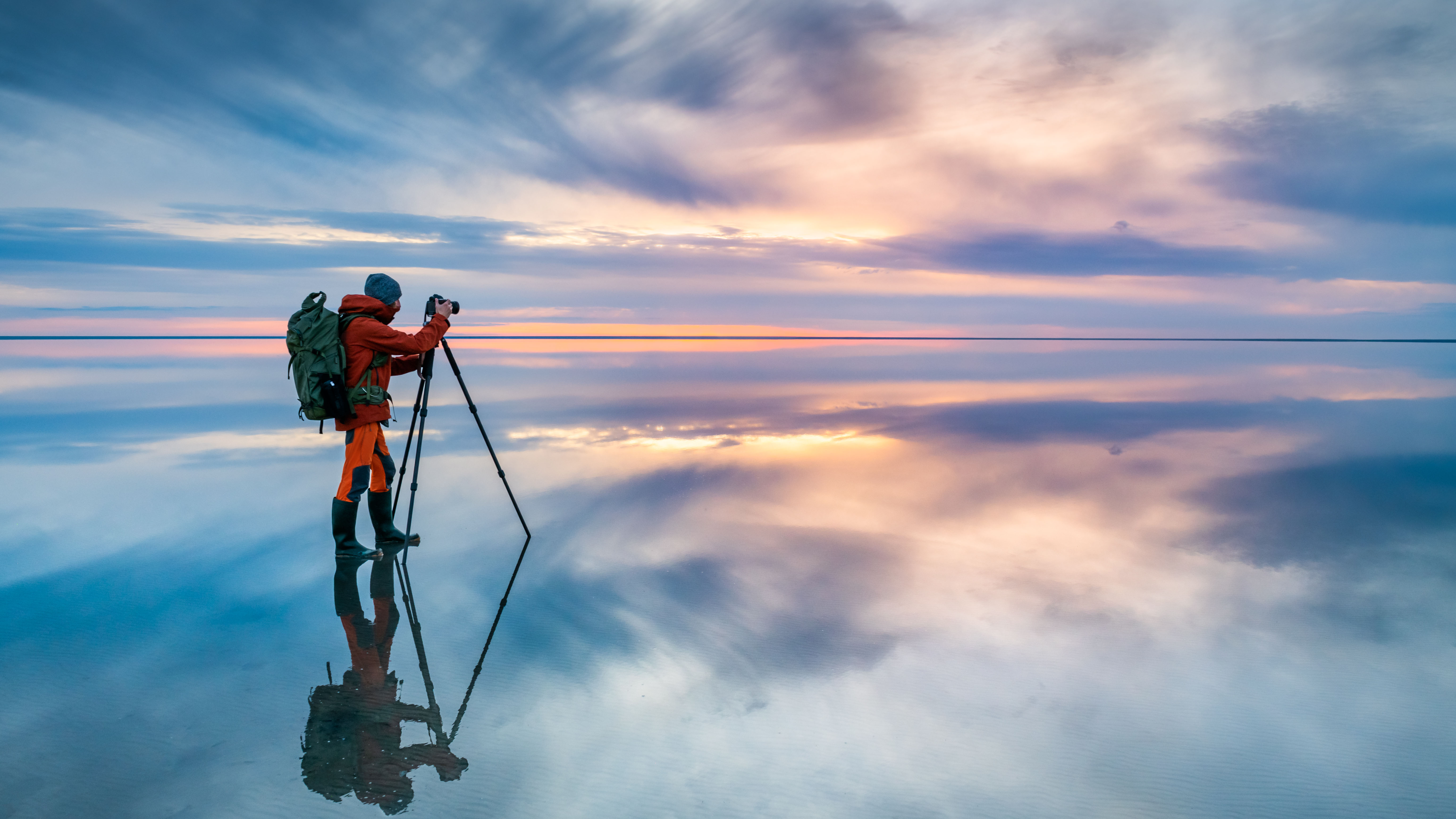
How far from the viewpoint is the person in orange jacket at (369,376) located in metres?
6.39

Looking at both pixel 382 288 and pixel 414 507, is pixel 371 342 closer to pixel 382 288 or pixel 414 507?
pixel 382 288

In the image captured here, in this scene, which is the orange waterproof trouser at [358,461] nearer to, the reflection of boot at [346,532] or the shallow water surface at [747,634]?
the reflection of boot at [346,532]

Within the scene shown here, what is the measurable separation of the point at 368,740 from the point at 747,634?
2.26 meters

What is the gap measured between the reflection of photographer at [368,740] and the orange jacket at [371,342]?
2138 millimetres

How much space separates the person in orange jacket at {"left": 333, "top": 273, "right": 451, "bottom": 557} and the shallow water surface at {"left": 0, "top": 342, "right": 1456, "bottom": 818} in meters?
0.44

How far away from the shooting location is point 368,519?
8.43 m

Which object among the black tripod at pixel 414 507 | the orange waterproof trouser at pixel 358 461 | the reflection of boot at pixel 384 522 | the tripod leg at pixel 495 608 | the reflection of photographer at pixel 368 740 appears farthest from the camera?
the reflection of boot at pixel 384 522

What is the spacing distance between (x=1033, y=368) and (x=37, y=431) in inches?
1163

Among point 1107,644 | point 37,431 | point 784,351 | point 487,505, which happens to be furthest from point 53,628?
point 784,351

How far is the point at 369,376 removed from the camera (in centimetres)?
648

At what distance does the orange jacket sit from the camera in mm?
6355

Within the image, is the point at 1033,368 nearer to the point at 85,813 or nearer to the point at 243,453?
the point at 243,453

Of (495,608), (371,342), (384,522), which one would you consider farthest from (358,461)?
(495,608)

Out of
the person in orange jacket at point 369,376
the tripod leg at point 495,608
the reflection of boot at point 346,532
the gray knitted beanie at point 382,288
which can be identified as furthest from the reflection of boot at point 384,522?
the gray knitted beanie at point 382,288
